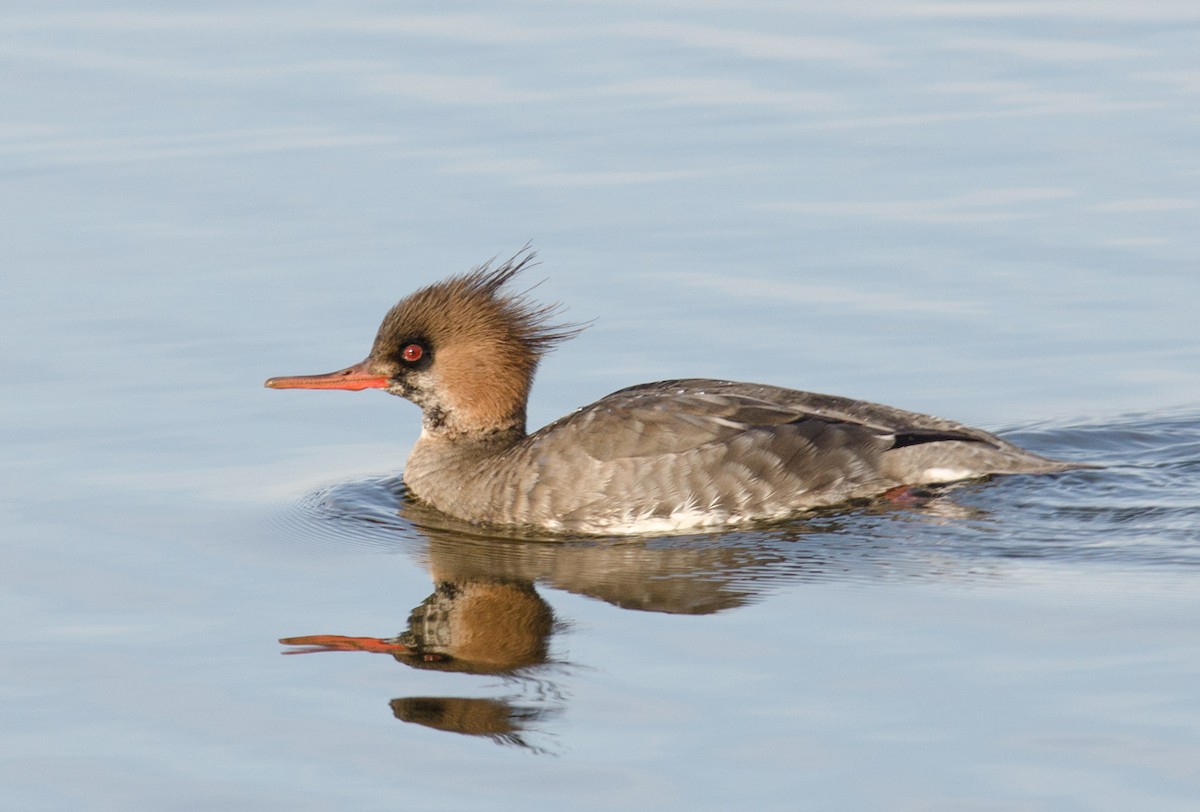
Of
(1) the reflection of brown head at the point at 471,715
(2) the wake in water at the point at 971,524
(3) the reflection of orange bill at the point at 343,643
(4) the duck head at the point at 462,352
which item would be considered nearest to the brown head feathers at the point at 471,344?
(4) the duck head at the point at 462,352

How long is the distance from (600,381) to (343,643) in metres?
4.67

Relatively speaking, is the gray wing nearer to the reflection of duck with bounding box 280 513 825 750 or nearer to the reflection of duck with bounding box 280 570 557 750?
the reflection of duck with bounding box 280 513 825 750

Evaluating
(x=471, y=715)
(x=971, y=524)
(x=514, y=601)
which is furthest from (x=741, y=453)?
(x=471, y=715)

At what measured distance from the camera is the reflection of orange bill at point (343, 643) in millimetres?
9414

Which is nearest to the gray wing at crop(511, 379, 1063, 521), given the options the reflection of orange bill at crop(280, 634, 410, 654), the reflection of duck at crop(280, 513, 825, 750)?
the reflection of duck at crop(280, 513, 825, 750)

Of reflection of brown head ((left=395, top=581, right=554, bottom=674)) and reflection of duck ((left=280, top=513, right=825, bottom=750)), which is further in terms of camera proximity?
reflection of brown head ((left=395, top=581, right=554, bottom=674))

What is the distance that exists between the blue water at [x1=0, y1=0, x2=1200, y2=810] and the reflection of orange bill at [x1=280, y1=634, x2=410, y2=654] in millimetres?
88

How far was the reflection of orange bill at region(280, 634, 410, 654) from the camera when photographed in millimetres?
9414

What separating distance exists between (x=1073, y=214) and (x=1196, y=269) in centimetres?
123

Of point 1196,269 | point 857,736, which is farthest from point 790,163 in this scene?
point 857,736

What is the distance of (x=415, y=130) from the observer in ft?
57.1

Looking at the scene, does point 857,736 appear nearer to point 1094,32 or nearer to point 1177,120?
point 1177,120

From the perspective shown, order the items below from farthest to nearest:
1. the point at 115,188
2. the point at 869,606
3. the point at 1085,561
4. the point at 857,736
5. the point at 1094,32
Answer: the point at 1094,32 → the point at 115,188 → the point at 1085,561 → the point at 869,606 → the point at 857,736

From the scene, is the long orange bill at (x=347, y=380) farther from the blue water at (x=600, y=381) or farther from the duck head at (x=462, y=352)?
the blue water at (x=600, y=381)
